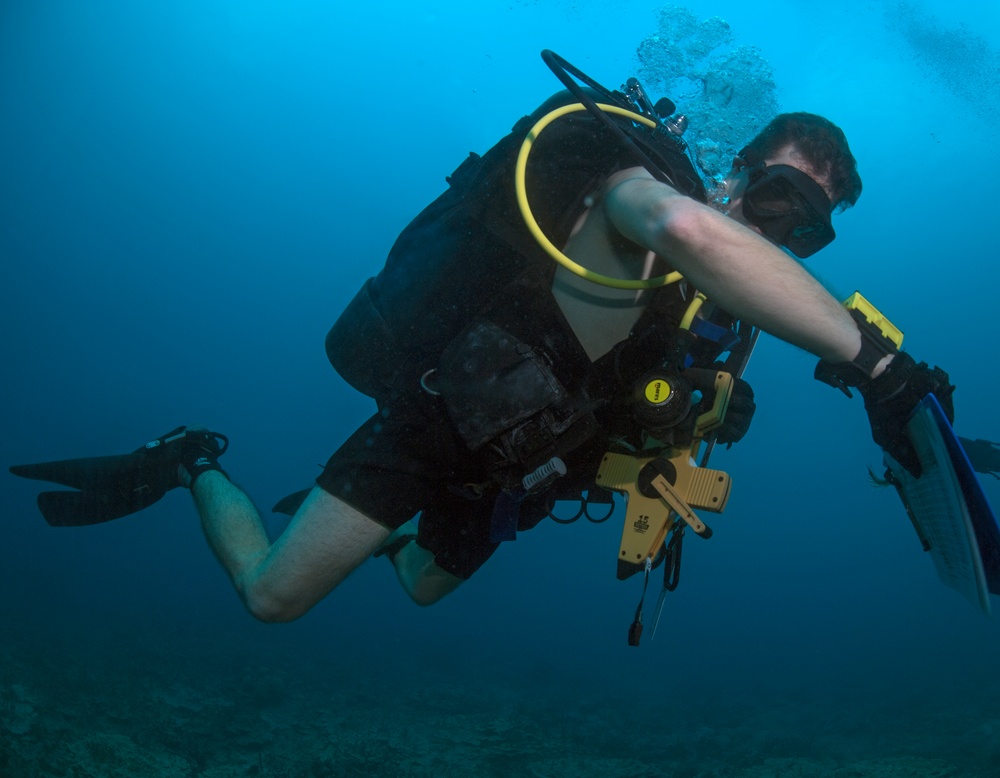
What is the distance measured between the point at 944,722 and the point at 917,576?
122 ft

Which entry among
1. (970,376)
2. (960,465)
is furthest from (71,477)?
(970,376)

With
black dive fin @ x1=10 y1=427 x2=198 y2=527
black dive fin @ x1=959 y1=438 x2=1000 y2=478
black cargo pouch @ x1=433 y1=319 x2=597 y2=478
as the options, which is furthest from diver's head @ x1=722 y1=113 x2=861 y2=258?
black dive fin @ x1=10 y1=427 x2=198 y2=527

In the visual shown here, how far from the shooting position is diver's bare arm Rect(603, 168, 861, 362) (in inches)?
67.3

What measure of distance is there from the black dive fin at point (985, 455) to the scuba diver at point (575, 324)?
130cm

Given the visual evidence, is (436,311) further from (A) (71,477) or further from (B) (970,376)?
(B) (970,376)

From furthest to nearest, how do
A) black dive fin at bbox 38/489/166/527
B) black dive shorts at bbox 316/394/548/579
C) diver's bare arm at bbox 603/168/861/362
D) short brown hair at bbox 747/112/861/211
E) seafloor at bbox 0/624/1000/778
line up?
seafloor at bbox 0/624/1000/778 → black dive fin at bbox 38/489/166/527 → black dive shorts at bbox 316/394/548/579 → short brown hair at bbox 747/112/861/211 → diver's bare arm at bbox 603/168/861/362

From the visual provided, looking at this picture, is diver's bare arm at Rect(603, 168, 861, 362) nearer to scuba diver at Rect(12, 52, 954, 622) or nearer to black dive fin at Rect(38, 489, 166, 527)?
scuba diver at Rect(12, 52, 954, 622)

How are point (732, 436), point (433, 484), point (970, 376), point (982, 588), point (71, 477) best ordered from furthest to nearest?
point (970, 376)
point (71, 477)
point (433, 484)
point (732, 436)
point (982, 588)

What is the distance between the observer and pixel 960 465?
1513mm

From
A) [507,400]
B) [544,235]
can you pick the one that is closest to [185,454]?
[507,400]

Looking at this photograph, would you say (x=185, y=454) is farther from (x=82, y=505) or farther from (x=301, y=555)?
(x=301, y=555)

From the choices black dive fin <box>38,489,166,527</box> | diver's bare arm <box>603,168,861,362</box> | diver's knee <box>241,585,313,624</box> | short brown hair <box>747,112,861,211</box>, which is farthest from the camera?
black dive fin <box>38,489,166,527</box>

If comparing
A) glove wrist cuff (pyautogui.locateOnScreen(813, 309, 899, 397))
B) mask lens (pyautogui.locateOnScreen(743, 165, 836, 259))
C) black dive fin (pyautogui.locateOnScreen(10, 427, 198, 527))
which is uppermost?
mask lens (pyautogui.locateOnScreen(743, 165, 836, 259))

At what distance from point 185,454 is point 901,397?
3690mm
